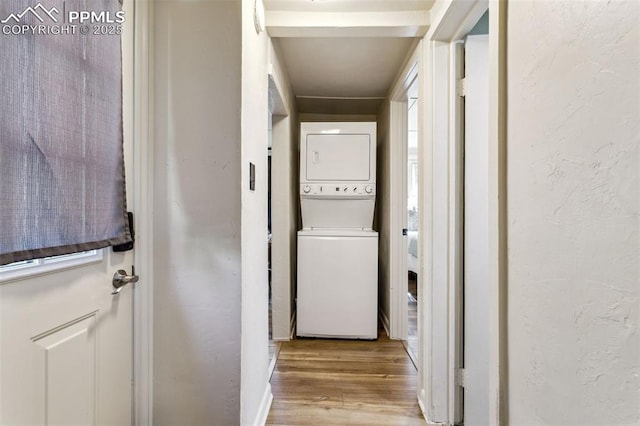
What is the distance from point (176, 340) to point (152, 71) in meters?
1.05

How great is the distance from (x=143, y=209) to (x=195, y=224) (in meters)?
0.20

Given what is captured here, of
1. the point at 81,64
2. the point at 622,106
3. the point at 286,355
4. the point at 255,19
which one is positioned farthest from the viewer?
the point at 286,355

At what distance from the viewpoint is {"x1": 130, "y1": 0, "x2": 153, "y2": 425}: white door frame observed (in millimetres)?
1177

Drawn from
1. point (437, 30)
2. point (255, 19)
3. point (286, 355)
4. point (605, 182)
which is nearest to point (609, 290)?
point (605, 182)

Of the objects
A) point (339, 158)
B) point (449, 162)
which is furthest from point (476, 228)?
point (339, 158)

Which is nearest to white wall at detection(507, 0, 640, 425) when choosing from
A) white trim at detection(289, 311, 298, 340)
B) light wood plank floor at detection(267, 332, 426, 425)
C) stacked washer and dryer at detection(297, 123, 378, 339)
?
light wood plank floor at detection(267, 332, 426, 425)

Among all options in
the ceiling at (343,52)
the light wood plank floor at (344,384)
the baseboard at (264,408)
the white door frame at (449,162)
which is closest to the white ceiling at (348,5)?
the ceiling at (343,52)

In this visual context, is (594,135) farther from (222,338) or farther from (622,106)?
(222,338)

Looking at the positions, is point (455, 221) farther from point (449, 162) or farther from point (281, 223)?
point (281, 223)

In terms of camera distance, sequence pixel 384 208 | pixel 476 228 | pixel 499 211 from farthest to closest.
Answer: pixel 384 208, pixel 476 228, pixel 499 211

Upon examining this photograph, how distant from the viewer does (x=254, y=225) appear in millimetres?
1451

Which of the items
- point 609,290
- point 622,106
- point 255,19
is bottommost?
point 609,290

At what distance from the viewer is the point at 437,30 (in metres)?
1.56

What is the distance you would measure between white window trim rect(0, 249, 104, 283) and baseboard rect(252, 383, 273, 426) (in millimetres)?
1024
